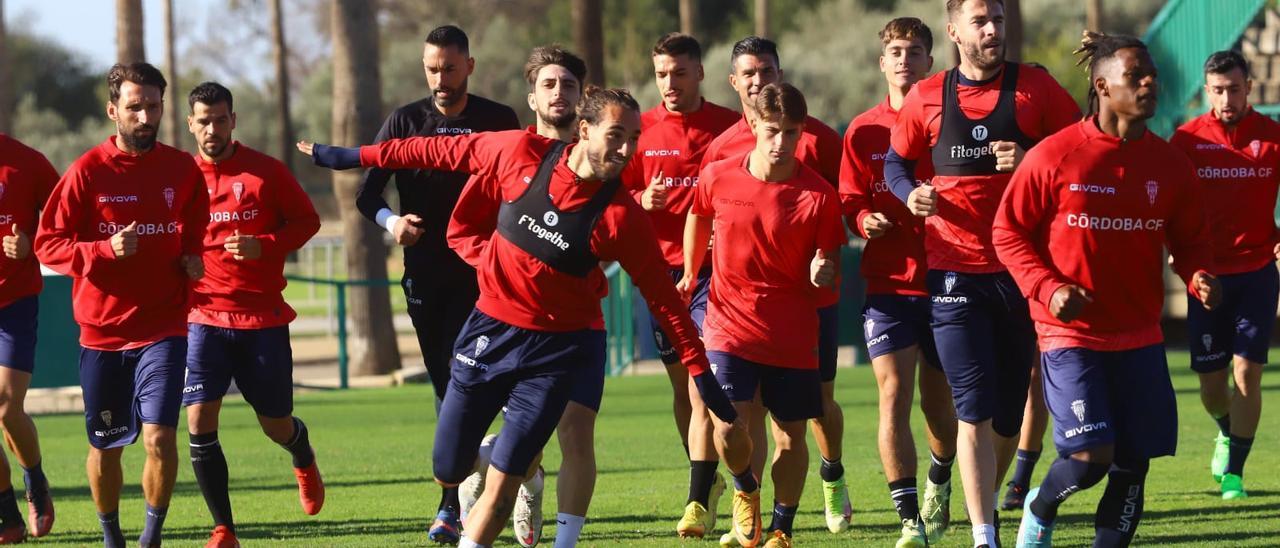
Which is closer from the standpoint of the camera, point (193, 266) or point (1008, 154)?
point (1008, 154)

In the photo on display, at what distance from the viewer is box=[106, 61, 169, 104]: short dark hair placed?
8359 millimetres

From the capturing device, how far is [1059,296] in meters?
6.80

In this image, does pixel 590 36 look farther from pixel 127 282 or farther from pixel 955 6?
pixel 955 6

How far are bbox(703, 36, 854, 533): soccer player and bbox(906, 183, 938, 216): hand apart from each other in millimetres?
1158

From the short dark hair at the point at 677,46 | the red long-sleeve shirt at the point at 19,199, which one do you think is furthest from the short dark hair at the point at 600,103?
the red long-sleeve shirt at the point at 19,199

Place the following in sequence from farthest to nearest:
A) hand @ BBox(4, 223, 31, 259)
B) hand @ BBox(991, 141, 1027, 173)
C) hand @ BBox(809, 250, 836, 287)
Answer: hand @ BBox(4, 223, 31, 259), hand @ BBox(809, 250, 836, 287), hand @ BBox(991, 141, 1027, 173)

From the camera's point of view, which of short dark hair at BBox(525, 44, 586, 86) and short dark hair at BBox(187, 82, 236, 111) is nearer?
short dark hair at BBox(525, 44, 586, 86)

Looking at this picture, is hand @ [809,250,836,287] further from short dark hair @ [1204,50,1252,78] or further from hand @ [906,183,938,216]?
short dark hair @ [1204,50,1252,78]

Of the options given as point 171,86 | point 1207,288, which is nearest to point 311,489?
point 1207,288

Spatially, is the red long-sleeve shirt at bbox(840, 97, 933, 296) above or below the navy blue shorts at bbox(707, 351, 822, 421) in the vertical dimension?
above

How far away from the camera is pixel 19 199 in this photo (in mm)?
9508

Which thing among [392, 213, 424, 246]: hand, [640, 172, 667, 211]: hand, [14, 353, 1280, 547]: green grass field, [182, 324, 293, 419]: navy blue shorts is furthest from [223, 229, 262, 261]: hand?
[640, 172, 667, 211]: hand

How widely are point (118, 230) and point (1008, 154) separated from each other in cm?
390

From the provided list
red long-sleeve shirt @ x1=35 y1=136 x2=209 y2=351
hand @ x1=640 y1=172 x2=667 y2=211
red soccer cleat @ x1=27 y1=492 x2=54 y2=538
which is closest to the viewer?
red long-sleeve shirt @ x1=35 y1=136 x2=209 y2=351
